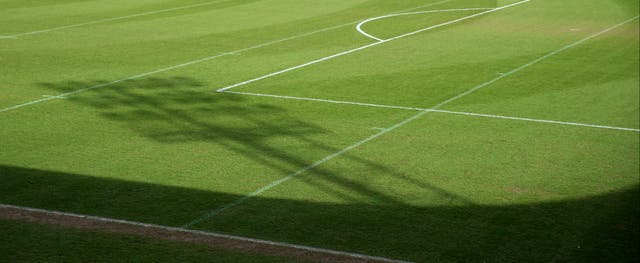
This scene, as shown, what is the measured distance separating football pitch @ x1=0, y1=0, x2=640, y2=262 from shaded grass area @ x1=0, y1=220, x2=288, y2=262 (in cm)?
2

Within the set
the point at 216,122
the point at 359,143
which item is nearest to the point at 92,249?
the point at 359,143

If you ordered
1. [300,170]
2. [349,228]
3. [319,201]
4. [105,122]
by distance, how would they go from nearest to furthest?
1. [349,228]
2. [319,201]
3. [300,170]
4. [105,122]

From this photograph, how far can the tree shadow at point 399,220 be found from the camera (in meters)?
6.93

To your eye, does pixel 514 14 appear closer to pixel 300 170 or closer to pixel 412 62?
pixel 412 62

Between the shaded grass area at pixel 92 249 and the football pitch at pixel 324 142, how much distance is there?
0.08ft

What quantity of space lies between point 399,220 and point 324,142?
268cm

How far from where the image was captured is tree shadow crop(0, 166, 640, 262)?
6.93 meters

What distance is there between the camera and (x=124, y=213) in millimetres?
7637

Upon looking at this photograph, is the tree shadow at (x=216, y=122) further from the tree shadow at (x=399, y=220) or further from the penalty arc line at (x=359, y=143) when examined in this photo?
the tree shadow at (x=399, y=220)

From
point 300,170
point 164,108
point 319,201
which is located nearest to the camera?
point 319,201

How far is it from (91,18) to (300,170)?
1287 centimetres

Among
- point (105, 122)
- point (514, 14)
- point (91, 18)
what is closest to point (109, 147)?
point (105, 122)

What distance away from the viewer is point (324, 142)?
10.1m

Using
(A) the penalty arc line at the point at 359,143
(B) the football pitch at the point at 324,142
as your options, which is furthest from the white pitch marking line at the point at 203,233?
(A) the penalty arc line at the point at 359,143
